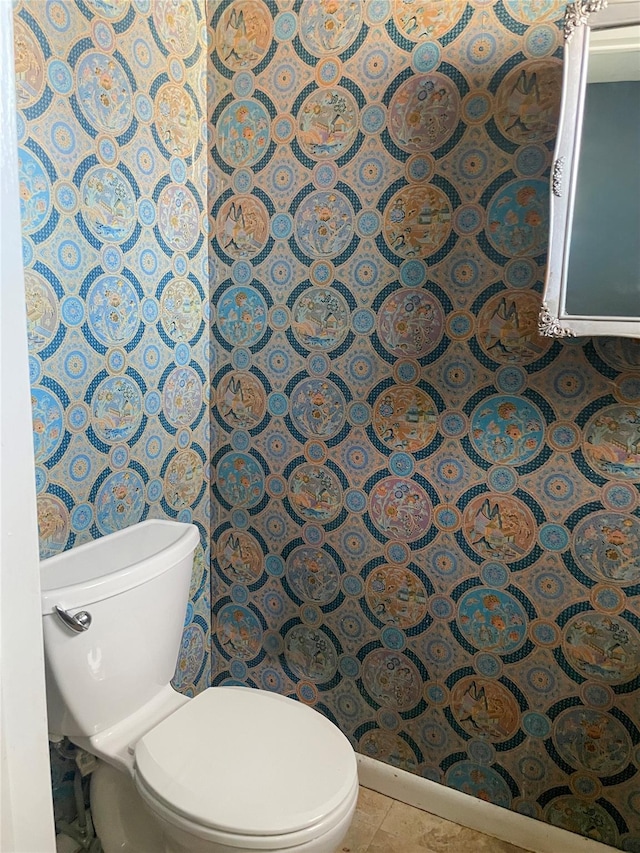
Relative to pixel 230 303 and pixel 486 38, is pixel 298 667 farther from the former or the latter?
pixel 486 38

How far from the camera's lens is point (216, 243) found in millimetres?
1745

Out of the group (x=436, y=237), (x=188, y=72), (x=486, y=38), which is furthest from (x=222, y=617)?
(x=486, y=38)

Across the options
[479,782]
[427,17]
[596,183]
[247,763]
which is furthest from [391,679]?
[427,17]

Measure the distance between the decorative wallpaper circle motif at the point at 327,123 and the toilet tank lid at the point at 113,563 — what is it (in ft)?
3.21

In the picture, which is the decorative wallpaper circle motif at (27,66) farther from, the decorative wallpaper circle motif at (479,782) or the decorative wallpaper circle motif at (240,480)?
the decorative wallpaper circle motif at (479,782)

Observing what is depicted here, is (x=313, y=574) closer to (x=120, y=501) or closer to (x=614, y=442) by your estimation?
(x=120, y=501)

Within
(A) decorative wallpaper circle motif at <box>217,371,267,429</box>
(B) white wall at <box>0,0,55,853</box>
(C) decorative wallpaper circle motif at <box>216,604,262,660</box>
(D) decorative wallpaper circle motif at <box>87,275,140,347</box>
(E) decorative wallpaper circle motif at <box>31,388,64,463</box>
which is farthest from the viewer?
(C) decorative wallpaper circle motif at <box>216,604,262,660</box>

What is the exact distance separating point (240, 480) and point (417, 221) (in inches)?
33.2

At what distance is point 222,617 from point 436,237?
4.02 ft

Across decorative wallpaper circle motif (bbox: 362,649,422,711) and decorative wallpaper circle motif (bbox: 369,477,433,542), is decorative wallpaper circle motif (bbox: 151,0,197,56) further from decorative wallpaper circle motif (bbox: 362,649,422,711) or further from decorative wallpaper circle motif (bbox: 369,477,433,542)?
decorative wallpaper circle motif (bbox: 362,649,422,711)

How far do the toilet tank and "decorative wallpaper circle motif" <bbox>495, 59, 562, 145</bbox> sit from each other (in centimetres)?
114

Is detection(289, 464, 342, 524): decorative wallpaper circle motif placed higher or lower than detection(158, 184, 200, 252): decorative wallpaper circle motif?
lower

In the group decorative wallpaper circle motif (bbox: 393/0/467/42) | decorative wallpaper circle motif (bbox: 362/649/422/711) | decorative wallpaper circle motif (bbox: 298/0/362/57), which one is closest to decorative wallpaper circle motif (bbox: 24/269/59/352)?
decorative wallpaper circle motif (bbox: 298/0/362/57)

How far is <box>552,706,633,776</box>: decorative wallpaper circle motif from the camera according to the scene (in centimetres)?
141
